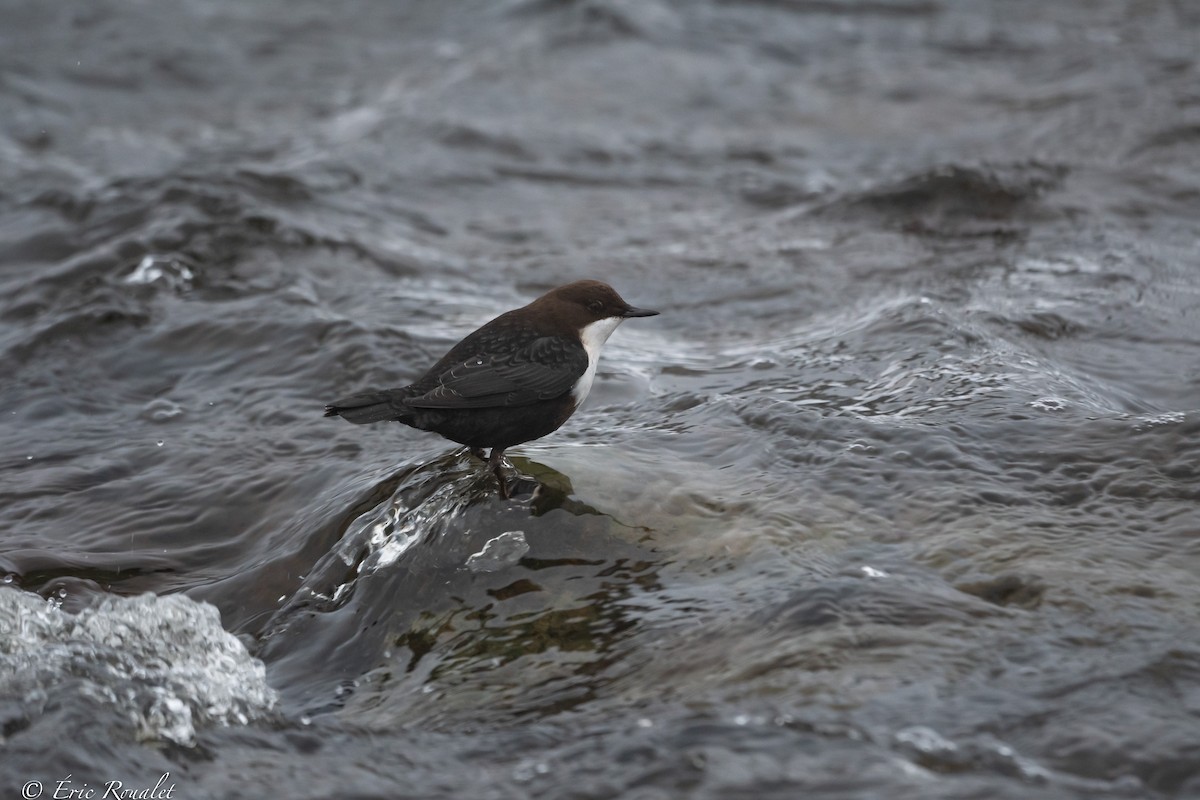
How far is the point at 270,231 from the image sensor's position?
784 cm

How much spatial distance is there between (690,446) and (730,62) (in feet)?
24.0

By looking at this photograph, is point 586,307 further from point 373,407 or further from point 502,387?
point 373,407

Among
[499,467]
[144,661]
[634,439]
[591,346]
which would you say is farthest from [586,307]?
[144,661]

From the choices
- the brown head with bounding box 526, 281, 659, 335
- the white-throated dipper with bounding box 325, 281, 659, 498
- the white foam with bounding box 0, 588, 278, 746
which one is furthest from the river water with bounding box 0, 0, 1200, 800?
the brown head with bounding box 526, 281, 659, 335

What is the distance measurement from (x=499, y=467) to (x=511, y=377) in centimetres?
32

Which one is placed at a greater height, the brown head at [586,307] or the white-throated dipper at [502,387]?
the brown head at [586,307]

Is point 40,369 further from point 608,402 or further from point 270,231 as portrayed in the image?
point 608,402

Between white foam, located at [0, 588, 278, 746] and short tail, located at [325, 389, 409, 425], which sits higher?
short tail, located at [325, 389, 409, 425]

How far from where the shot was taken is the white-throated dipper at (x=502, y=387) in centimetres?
443

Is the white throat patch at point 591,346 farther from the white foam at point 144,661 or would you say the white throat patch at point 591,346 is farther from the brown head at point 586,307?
the white foam at point 144,661

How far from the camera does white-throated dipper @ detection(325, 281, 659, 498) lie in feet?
14.5

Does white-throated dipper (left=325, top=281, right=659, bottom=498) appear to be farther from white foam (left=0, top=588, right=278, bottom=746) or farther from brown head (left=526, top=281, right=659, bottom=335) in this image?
white foam (left=0, top=588, right=278, bottom=746)

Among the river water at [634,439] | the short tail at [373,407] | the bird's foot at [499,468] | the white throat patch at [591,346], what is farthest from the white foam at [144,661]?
the white throat patch at [591,346]

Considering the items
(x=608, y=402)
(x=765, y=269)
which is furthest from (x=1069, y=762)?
(x=765, y=269)
